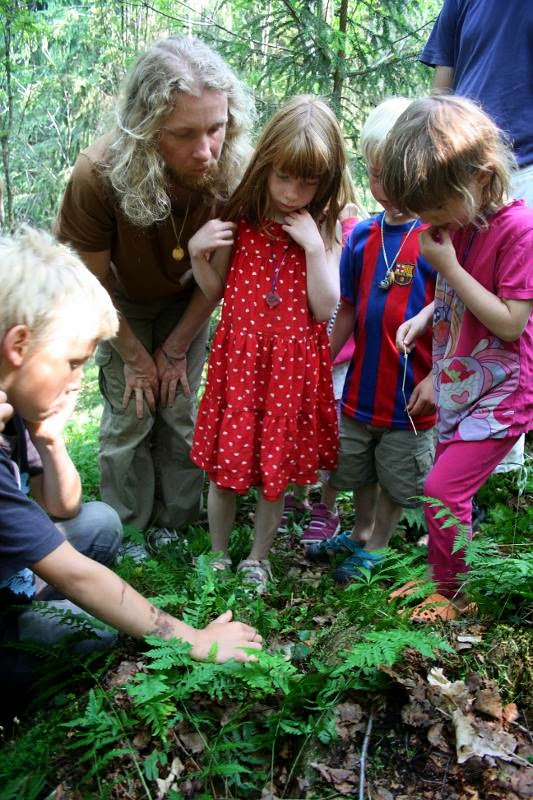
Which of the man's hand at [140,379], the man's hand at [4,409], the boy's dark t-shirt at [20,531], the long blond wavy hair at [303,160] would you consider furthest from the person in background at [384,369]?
the man's hand at [4,409]

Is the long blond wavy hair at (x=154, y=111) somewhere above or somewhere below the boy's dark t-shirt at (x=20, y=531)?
above

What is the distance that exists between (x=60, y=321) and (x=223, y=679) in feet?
4.17

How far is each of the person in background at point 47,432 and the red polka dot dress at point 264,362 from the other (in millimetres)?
894

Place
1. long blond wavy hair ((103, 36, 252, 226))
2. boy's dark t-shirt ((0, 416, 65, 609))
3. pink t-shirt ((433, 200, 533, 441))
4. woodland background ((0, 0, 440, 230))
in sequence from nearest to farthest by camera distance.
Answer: boy's dark t-shirt ((0, 416, 65, 609)) → pink t-shirt ((433, 200, 533, 441)) → long blond wavy hair ((103, 36, 252, 226)) → woodland background ((0, 0, 440, 230))

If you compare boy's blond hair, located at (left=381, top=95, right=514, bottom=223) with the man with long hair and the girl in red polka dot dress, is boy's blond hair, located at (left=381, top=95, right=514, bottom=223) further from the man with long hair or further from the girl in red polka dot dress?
the man with long hair

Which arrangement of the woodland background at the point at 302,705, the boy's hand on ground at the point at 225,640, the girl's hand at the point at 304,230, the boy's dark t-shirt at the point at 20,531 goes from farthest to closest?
the girl's hand at the point at 304,230
the boy's hand on ground at the point at 225,640
the boy's dark t-shirt at the point at 20,531
the woodland background at the point at 302,705

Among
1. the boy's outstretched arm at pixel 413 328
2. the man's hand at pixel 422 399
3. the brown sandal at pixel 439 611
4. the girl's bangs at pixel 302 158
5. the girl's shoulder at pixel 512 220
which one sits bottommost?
the brown sandal at pixel 439 611

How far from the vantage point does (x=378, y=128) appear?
3270 millimetres

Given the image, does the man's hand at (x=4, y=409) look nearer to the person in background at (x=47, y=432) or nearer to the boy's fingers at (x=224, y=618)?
the person in background at (x=47, y=432)

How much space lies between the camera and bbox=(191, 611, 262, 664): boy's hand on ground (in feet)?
7.22

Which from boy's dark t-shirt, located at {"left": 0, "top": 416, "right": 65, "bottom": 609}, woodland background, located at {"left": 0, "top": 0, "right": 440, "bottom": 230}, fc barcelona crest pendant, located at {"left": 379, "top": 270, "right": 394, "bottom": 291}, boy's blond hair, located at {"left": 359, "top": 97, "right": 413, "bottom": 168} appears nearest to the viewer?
boy's dark t-shirt, located at {"left": 0, "top": 416, "right": 65, "bottom": 609}

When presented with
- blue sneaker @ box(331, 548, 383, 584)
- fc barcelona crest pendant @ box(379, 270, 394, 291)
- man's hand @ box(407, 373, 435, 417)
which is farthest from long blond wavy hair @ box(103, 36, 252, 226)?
blue sneaker @ box(331, 548, 383, 584)

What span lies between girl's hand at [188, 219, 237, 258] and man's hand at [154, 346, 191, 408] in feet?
2.52

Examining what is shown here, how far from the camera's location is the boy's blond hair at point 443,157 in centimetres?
251
